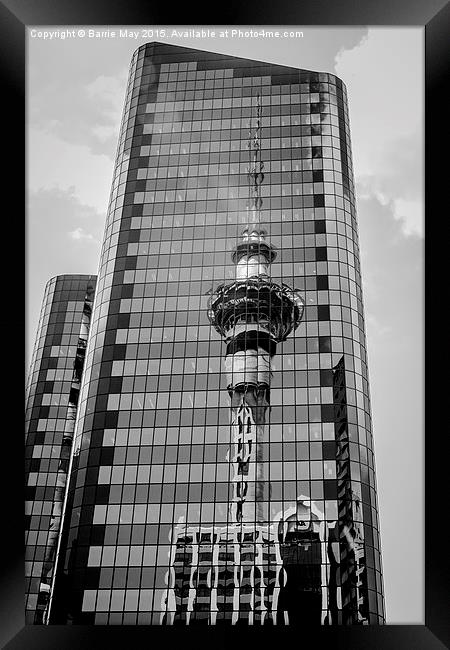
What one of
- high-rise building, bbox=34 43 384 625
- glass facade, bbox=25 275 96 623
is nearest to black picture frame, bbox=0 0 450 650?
high-rise building, bbox=34 43 384 625

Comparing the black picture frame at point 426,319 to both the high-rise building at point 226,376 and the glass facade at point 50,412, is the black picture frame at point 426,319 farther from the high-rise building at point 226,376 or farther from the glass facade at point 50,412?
the glass facade at point 50,412

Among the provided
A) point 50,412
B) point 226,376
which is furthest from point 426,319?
point 50,412

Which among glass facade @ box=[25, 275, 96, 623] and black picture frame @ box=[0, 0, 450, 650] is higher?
glass facade @ box=[25, 275, 96, 623]

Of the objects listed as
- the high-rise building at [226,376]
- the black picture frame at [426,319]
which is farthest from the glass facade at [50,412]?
the black picture frame at [426,319]

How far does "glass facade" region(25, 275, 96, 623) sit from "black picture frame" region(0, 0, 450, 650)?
32.4 metres

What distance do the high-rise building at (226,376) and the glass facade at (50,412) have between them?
7.02 m

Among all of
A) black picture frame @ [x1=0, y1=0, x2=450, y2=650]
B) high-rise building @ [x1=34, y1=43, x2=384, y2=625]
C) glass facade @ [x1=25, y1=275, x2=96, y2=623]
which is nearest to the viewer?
black picture frame @ [x1=0, y1=0, x2=450, y2=650]

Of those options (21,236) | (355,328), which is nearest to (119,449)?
(355,328)

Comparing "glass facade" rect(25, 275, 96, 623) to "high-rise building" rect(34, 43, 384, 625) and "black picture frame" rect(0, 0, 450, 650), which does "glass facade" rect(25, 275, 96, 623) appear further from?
"black picture frame" rect(0, 0, 450, 650)

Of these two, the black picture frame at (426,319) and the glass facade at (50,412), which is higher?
the glass facade at (50,412)

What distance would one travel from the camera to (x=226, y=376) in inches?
1318

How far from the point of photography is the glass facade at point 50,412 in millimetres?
41875

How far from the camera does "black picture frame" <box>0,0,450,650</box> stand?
285 inches

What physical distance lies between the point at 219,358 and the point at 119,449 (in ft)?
19.7
